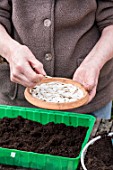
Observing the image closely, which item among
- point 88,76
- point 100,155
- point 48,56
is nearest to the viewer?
point 100,155

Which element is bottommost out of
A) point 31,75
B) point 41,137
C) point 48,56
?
point 41,137

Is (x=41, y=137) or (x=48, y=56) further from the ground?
(x=48, y=56)

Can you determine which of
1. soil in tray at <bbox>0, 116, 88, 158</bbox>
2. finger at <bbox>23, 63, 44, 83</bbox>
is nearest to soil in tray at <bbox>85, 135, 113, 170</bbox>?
soil in tray at <bbox>0, 116, 88, 158</bbox>

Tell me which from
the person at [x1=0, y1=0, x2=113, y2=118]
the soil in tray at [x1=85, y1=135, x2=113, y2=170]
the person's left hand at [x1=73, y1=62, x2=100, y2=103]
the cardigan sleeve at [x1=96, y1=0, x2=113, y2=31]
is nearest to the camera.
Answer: the soil in tray at [x1=85, y1=135, x2=113, y2=170]

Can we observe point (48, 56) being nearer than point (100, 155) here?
No

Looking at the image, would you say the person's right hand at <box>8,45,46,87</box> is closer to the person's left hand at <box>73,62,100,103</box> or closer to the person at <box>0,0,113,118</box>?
the person at <box>0,0,113,118</box>

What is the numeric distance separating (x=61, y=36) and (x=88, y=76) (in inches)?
10.0

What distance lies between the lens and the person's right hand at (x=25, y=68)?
1.63 metres

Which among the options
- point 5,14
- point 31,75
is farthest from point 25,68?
point 5,14

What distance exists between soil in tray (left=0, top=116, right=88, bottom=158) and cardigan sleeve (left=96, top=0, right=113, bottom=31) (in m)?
0.53

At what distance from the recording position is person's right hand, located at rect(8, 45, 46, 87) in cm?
163

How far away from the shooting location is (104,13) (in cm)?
197

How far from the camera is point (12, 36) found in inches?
78.6

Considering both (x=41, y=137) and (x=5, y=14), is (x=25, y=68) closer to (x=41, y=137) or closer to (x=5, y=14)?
(x=41, y=137)
